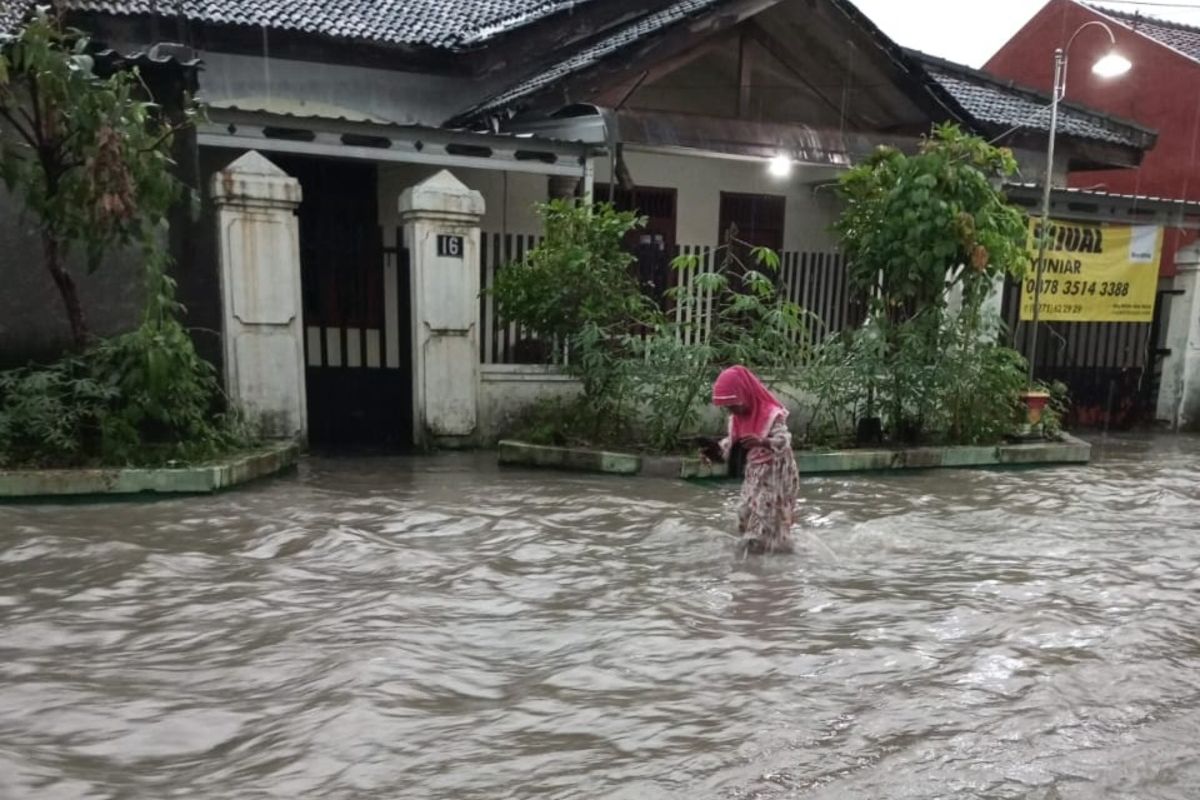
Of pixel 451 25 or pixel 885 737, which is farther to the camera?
pixel 451 25

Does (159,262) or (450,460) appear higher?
(159,262)

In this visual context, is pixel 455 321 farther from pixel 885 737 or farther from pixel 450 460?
pixel 885 737

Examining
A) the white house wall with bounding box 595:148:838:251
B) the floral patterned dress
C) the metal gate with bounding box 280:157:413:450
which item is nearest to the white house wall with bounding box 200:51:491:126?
the white house wall with bounding box 595:148:838:251

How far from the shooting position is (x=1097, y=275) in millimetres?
12828

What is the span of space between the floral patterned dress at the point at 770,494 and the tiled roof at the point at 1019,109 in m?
10.5

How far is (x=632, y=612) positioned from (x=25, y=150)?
6.03 m

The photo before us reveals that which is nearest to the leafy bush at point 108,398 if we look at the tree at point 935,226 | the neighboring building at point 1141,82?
the tree at point 935,226

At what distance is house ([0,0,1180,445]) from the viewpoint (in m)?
8.66

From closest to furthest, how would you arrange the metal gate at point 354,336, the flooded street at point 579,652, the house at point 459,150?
the flooded street at point 579,652, the house at point 459,150, the metal gate at point 354,336

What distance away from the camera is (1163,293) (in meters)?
13.4

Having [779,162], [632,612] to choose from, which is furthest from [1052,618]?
[779,162]

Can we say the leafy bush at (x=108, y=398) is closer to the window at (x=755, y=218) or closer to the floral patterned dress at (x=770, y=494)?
the floral patterned dress at (x=770, y=494)

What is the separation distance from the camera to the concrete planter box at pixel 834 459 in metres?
8.82

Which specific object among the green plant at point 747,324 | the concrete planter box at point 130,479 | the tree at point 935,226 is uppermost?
the tree at point 935,226
